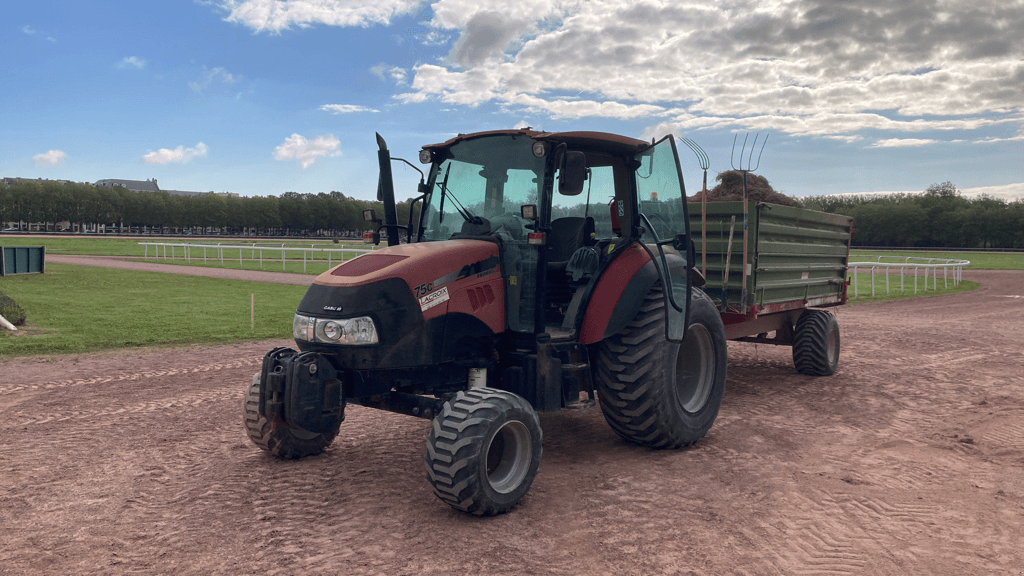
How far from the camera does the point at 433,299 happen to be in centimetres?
457

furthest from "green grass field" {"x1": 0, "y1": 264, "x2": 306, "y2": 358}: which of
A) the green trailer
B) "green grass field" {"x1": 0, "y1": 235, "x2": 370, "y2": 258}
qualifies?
"green grass field" {"x1": 0, "y1": 235, "x2": 370, "y2": 258}

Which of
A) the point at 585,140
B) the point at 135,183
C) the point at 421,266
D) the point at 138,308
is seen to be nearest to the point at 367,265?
the point at 421,266

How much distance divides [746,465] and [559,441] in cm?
153

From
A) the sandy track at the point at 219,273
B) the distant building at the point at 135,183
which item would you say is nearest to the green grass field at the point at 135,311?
the sandy track at the point at 219,273

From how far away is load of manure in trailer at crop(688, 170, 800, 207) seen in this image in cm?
930

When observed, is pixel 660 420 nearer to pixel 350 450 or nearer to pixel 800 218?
pixel 350 450

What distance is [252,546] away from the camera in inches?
154

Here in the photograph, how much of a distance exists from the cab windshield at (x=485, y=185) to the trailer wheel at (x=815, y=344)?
554cm

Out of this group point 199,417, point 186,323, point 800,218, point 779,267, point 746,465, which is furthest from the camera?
point 186,323

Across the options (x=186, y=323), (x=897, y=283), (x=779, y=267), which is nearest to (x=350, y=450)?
(x=779, y=267)

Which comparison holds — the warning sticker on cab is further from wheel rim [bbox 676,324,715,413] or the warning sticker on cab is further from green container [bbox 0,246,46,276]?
green container [bbox 0,246,46,276]

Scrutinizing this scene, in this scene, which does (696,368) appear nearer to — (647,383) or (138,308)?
(647,383)

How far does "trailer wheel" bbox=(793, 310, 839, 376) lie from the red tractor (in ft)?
11.0

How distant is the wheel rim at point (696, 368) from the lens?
6211mm
